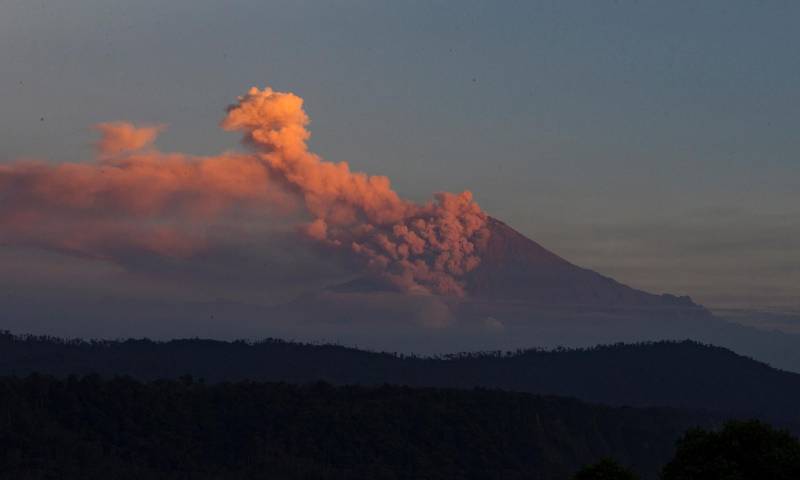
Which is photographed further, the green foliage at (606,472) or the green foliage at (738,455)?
the green foliage at (738,455)

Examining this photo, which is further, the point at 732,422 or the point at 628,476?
the point at 732,422

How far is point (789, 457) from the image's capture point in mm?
98125

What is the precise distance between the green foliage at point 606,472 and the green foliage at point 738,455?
6446mm

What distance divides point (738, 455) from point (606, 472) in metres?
12.5

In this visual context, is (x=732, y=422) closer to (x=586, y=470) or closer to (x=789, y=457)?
(x=789, y=457)

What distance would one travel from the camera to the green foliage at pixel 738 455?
322 ft

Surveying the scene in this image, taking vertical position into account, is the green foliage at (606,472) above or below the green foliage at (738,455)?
below

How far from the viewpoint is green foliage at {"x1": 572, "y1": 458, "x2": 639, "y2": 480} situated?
94812 mm

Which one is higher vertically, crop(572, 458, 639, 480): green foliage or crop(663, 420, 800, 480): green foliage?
crop(663, 420, 800, 480): green foliage

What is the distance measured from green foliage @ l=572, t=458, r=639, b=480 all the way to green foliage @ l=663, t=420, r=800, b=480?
21.1 ft

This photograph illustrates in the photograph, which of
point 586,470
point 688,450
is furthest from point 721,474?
point 586,470

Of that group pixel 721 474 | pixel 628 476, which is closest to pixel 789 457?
pixel 721 474

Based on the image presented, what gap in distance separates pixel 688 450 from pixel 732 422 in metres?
4.83

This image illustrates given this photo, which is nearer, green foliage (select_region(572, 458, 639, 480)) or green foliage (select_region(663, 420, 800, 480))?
green foliage (select_region(572, 458, 639, 480))
